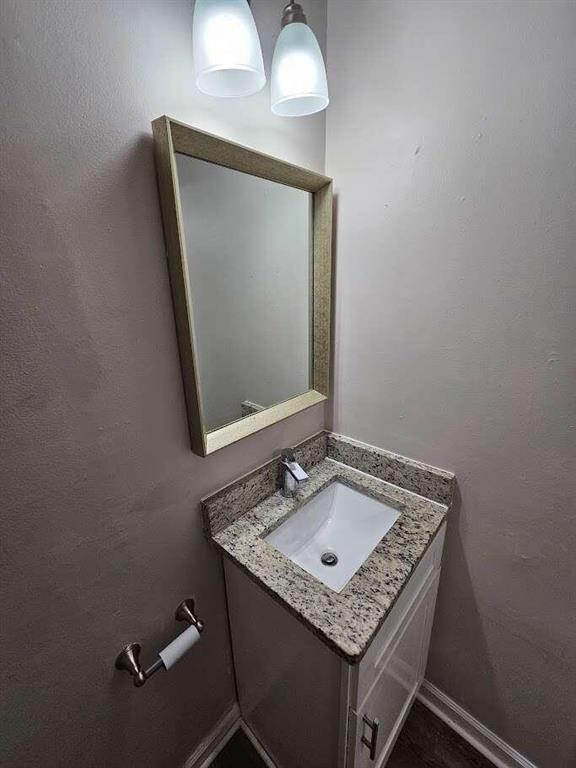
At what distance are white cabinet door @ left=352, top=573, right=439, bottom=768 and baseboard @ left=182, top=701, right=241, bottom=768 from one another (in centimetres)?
50

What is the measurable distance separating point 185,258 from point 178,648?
0.93 meters

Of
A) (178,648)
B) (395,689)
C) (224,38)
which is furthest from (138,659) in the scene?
(224,38)

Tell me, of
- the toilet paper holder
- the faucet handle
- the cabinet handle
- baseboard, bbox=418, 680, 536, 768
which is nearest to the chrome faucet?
the faucet handle

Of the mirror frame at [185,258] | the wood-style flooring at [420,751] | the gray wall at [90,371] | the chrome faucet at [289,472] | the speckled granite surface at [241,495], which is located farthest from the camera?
the wood-style flooring at [420,751]

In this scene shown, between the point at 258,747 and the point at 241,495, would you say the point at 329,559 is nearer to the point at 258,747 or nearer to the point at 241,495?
the point at 241,495

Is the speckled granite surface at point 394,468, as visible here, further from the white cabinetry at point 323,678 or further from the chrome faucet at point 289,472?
the chrome faucet at point 289,472

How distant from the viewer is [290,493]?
1.06 m

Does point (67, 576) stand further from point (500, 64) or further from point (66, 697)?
point (500, 64)

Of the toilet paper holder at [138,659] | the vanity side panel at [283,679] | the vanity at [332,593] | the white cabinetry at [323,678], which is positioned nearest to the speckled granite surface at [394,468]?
the vanity at [332,593]

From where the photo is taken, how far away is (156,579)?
839 mm

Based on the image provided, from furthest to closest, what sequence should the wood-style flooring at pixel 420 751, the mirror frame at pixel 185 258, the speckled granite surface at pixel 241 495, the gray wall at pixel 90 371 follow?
the wood-style flooring at pixel 420 751, the speckled granite surface at pixel 241 495, the mirror frame at pixel 185 258, the gray wall at pixel 90 371

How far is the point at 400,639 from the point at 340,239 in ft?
3.87

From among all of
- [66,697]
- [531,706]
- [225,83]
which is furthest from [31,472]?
[531,706]

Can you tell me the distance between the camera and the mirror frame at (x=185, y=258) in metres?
0.65
